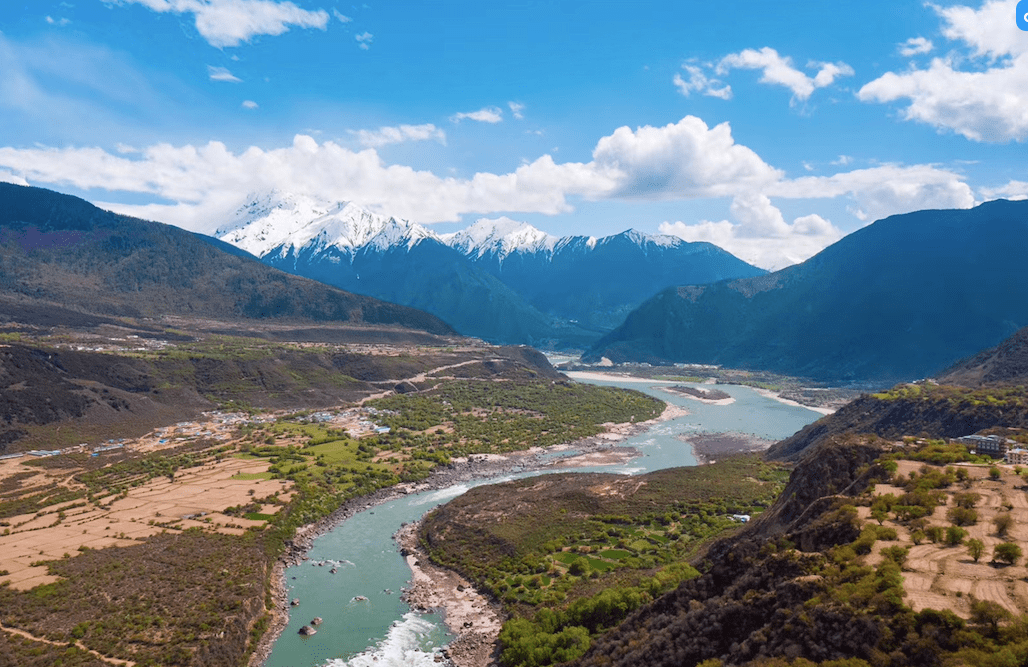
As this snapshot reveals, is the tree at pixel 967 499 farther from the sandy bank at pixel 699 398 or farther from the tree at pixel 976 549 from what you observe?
the sandy bank at pixel 699 398

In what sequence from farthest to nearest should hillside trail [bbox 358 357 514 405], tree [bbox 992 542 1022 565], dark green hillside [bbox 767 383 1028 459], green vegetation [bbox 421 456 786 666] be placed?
hillside trail [bbox 358 357 514 405] → dark green hillside [bbox 767 383 1028 459] → green vegetation [bbox 421 456 786 666] → tree [bbox 992 542 1022 565]

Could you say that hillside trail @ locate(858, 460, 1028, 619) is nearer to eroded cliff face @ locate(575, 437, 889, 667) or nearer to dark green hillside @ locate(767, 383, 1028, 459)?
eroded cliff face @ locate(575, 437, 889, 667)

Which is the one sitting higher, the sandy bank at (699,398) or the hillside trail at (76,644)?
the sandy bank at (699,398)

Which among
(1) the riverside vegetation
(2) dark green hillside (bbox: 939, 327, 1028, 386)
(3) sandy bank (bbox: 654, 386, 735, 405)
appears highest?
(2) dark green hillside (bbox: 939, 327, 1028, 386)

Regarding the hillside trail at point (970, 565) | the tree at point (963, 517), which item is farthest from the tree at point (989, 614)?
the tree at point (963, 517)

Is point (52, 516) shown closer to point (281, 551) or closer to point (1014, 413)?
point (281, 551)

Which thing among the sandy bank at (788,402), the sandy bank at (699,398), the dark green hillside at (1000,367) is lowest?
the sandy bank at (699,398)

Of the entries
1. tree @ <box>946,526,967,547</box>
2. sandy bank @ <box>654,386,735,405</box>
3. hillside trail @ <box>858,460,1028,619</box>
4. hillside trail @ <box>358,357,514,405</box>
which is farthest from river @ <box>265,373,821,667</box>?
sandy bank @ <box>654,386,735,405</box>
